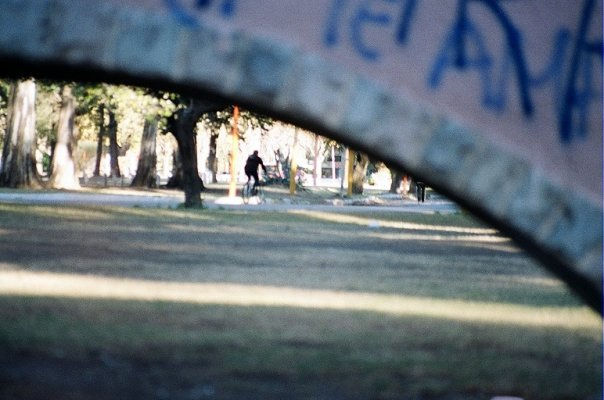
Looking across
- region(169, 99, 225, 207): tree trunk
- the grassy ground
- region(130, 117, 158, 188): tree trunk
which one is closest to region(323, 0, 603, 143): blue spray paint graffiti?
the grassy ground

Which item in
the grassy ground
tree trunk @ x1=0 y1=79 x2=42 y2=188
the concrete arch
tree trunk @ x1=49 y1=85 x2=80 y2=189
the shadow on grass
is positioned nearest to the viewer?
the concrete arch

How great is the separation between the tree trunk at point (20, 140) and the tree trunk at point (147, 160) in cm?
648

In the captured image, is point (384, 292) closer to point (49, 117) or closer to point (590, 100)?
point (590, 100)

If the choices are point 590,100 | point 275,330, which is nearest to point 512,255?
point 275,330

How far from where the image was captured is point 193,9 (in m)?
6.98

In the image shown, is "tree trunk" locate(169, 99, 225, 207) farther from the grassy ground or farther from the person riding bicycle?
the grassy ground

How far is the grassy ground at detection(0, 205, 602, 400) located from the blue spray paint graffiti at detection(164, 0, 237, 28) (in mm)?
2834

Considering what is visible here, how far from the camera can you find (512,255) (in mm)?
22328

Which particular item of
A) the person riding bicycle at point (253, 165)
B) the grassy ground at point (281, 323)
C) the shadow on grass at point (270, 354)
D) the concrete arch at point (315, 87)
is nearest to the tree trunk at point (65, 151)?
the person riding bicycle at point (253, 165)

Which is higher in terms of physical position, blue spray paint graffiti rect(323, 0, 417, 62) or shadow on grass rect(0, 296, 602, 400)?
blue spray paint graffiti rect(323, 0, 417, 62)

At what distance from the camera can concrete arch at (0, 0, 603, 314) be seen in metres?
6.49

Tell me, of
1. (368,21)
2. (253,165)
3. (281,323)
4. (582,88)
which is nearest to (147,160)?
(253,165)

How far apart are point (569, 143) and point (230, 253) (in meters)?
12.5

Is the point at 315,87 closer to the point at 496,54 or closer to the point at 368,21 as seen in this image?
the point at 368,21
